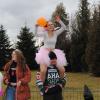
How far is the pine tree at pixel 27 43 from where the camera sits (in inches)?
2160

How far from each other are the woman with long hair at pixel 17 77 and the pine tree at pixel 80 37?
38622 mm

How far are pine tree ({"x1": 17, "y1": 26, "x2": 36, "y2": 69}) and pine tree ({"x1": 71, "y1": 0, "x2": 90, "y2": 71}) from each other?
522 centimetres

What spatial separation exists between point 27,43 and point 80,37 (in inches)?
278

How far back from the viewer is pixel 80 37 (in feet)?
170

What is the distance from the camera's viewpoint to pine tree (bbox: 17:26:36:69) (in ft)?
180

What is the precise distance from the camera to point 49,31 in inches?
356

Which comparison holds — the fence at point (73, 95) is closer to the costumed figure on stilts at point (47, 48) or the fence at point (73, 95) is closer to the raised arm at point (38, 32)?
the costumed figure on stilts at point (47, 48)

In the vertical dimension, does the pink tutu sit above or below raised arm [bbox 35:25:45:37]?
below

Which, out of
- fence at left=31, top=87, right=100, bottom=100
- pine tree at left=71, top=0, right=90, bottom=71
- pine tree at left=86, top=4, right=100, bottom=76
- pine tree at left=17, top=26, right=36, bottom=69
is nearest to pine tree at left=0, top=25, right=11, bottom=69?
pine tree at left=17, top=26, right=36, bottom=69

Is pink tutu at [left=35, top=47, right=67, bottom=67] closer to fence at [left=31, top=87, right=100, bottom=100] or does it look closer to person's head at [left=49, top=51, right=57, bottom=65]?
person's head at [left=49, top=51, right=57, bottom=65]

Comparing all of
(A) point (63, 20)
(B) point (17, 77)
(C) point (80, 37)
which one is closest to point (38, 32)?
(B) point (17, 77)

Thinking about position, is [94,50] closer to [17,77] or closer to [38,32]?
[17,77]

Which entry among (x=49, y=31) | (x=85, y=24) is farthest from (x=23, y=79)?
(x=85, y=24)

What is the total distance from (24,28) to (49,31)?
47451 mm
